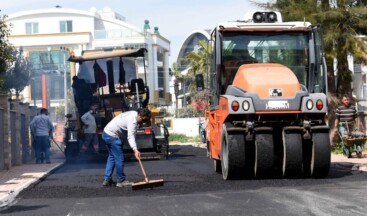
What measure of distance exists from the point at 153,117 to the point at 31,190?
34.2 feet

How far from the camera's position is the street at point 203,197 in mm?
10289

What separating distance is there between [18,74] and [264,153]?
27427 millimetres

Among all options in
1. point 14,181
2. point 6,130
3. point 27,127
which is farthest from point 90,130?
point 14,181

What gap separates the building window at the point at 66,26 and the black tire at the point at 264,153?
219 ft

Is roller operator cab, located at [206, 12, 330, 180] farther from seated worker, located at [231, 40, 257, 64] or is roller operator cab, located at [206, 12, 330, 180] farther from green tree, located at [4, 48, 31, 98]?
green tree, located at [4, 48, 31, 98]

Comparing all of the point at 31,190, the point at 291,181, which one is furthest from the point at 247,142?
the point at 31,190

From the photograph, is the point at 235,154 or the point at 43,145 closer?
the point at 235,154

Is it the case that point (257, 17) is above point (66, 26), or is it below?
below

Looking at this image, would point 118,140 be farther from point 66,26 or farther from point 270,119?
point 66,26

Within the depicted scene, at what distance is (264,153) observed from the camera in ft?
47.3

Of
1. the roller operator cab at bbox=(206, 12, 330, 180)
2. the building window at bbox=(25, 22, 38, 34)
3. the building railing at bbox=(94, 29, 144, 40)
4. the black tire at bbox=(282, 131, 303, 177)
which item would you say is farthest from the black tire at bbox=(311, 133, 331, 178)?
the building window at bbox=(25, 22, 38, 34)

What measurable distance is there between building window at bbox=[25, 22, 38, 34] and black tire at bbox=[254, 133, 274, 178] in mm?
67720

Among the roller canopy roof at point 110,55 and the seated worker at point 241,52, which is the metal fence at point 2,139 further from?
the seated worker at point 241,52

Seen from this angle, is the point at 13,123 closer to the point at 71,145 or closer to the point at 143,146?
the point at 71,145
